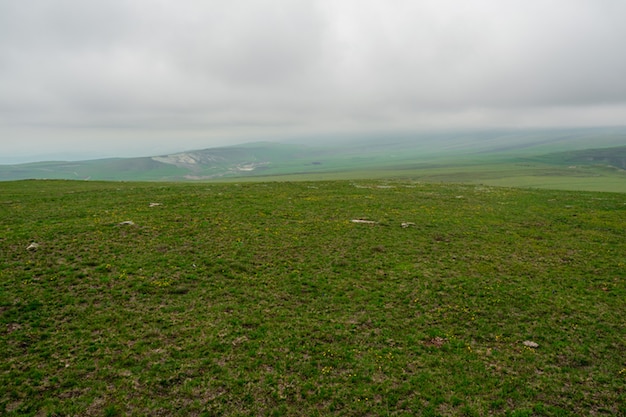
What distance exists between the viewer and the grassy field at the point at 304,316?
13.3 m

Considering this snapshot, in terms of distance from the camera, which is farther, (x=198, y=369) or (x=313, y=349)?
(x=313, y=349)

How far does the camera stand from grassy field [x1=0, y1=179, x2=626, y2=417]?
13.3 m

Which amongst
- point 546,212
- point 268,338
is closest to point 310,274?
point 268,338

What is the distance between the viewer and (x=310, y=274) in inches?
944

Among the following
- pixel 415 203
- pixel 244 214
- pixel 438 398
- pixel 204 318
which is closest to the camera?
pixel 438 398

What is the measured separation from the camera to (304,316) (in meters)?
19.0

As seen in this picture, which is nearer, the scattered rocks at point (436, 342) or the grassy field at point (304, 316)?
the grassy field at point (304, 316)

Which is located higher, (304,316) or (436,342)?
(304,316)

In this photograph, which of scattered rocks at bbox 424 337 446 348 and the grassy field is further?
scattered rocks at bbox 424 337 446 348

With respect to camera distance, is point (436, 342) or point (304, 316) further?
point (304, 316)

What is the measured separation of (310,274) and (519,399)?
14070mm

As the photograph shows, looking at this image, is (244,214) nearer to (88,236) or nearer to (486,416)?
(88,236)

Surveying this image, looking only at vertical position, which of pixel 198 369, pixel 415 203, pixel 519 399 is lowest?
pixel 519 399

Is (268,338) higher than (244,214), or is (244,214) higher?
(244,214)
